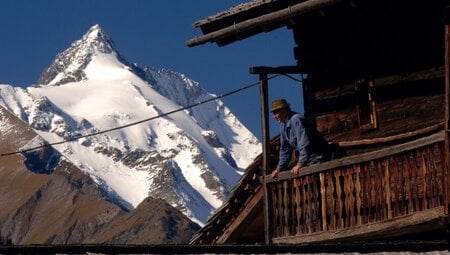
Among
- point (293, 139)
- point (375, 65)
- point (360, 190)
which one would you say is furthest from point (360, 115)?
point (360, 190)

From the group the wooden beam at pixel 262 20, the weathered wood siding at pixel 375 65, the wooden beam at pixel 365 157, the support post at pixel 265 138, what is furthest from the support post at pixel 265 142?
the weathered wood siding at pixel 375 65

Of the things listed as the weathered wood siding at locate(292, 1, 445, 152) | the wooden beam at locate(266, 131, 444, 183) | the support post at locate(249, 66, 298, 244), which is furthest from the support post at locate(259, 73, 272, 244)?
the weathered wood siding at locate(292, 1, 445, 152)

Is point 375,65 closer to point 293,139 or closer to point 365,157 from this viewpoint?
point 293,139

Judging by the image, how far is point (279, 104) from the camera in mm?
19281

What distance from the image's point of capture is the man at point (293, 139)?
61.7 feet

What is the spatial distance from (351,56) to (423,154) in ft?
12.5

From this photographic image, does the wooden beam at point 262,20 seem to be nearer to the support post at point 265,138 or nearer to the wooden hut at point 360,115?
the wooden hut at point 360,115

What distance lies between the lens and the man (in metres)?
18.8

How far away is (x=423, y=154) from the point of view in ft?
56.0

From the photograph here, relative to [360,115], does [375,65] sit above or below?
above

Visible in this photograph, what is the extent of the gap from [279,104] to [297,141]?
64cm

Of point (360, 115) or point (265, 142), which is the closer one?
point (265, 142)

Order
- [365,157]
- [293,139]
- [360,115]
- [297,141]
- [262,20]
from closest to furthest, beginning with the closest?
[365,157] < [297,141] < [293,139] < [262,20] < [360,115]

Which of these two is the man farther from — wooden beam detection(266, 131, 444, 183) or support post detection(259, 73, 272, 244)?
support post detection(259, 73, 272, 244)
